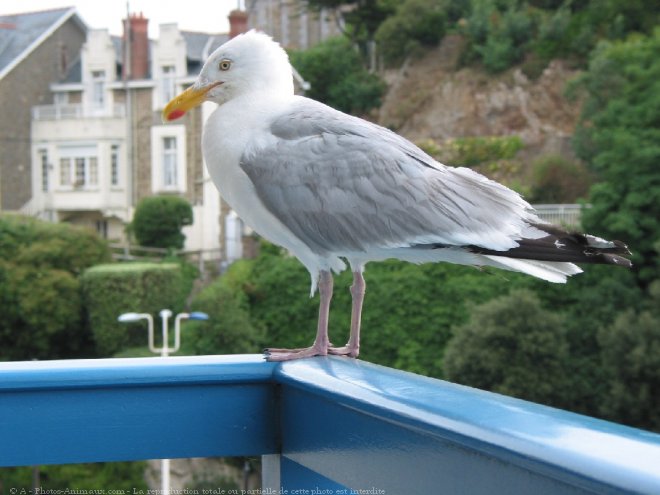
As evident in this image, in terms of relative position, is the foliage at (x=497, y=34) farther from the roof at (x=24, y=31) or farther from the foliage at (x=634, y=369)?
the roof at (x=24, y=31)

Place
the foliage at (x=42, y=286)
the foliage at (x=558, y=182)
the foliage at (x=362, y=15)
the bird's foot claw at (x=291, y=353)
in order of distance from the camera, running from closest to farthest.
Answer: the bird's foot claw at (x=291, y=353), the foliage at (x=42, y=286), the foliage at (x=558, y=182), the foliage at (x=362, y=15)

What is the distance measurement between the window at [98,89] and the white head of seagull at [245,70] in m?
23.6

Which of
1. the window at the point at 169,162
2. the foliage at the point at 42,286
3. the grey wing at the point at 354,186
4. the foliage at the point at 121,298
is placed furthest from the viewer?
the window at the point at 169,162

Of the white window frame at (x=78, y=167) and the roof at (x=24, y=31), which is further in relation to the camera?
the roof at (x=24, y=31)

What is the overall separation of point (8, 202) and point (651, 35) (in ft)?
48.6

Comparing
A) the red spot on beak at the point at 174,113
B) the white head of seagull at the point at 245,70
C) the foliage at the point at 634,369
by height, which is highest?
the white head of seagull at the point at 245,70

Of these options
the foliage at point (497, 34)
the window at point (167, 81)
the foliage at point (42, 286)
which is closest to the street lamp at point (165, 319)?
A: the foliage at point (42, 286)

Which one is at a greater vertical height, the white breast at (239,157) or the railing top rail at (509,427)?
the white breast at (239,157)

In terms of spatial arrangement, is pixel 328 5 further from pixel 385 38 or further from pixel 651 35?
pixel 651 35

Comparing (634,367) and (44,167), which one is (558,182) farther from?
(44,167)

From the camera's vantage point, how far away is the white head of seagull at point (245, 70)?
212 cm

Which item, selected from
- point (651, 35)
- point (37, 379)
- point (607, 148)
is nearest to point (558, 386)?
point (607, 148)

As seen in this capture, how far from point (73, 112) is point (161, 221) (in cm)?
496

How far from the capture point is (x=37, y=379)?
1.46m
